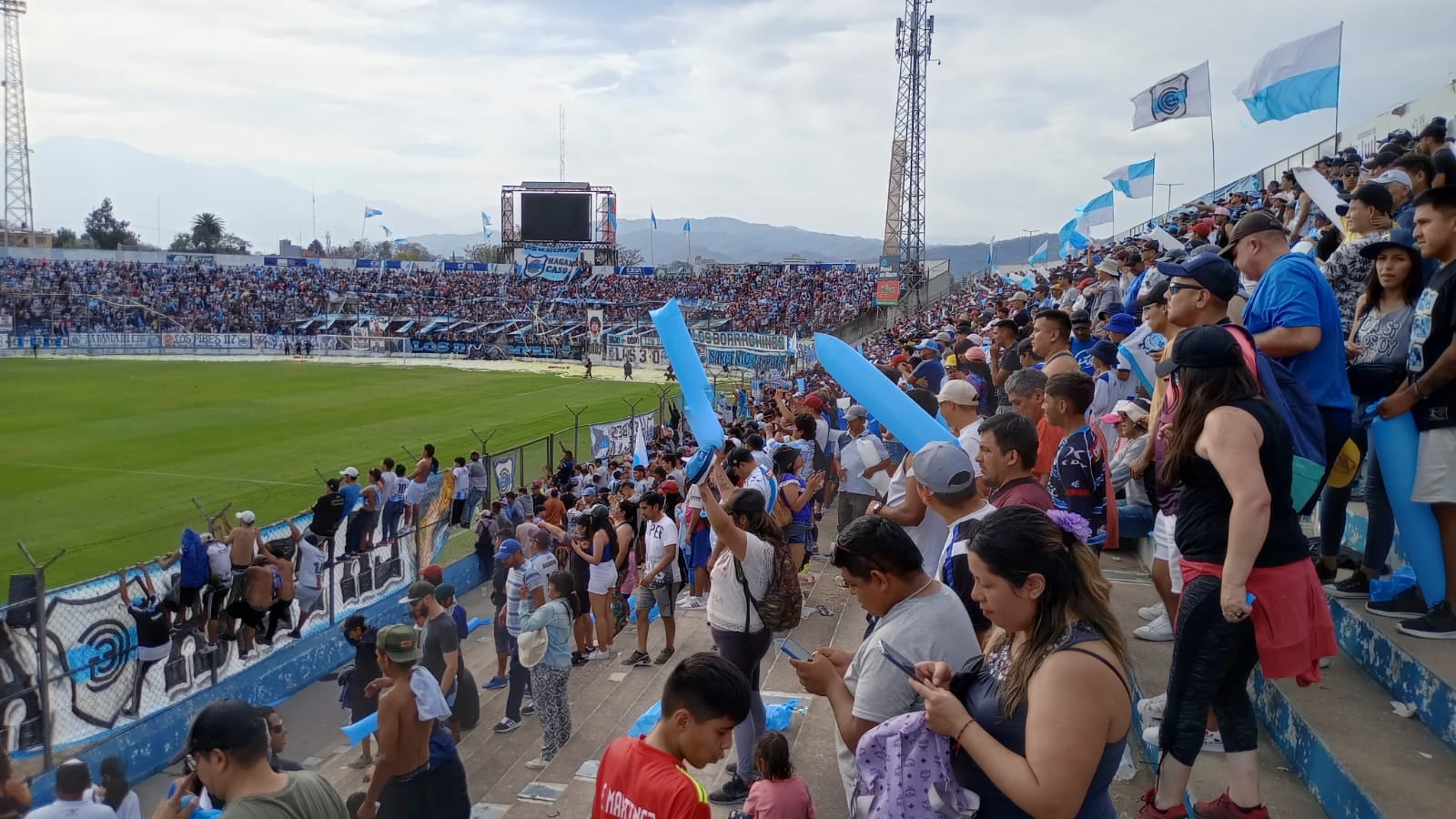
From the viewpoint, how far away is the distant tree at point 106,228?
3551 inches

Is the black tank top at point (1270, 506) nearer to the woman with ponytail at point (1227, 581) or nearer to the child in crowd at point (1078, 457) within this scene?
the woman with ponytail at point (1227, 581)

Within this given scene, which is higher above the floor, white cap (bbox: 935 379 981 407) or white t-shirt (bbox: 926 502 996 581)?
white cap (bbox: 935 379 981 407)

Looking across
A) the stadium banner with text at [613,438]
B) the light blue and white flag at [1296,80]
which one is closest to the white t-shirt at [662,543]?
the stadium banner with text at [613,438]

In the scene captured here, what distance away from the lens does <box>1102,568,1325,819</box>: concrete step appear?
3490 millimetres

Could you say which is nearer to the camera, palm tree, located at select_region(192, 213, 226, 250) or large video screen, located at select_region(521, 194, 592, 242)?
large video screen, located at select_region(521, 194, 592, 242)

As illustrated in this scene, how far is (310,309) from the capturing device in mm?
60844

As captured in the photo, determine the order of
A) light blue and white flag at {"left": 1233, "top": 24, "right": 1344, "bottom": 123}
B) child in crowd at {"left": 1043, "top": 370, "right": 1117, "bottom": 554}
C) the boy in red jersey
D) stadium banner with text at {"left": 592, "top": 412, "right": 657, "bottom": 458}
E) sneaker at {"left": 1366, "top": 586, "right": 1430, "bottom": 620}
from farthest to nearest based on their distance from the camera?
1. stadium banner with text at {"left": 592, "top": 412, "right": 657, "bottom": 458}
2. light blue and white flag at {"left": 1233, "top": 24, "right": 1344, "bottom": 123}
3. sneaker at {"left": 1366, "top": 586, "right": 1430, "bottom": 620}
4. child in crowd at {"left": 1043, "top": 370, "right": 1117, "bottom": 554}
5. the boy in red jersey

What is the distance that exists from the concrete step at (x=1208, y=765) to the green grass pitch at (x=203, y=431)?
11789 millimetres

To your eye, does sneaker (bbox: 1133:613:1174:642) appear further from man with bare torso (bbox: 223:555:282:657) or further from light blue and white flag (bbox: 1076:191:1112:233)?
light blue and white flag (bbox: 1076:191:1112:233)

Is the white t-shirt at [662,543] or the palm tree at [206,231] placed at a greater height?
the palm tree at [206,231]

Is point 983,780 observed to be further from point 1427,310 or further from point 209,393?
point 209,393

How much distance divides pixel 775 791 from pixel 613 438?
15404mm

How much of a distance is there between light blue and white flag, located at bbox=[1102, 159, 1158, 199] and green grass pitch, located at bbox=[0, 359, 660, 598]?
15.0 m

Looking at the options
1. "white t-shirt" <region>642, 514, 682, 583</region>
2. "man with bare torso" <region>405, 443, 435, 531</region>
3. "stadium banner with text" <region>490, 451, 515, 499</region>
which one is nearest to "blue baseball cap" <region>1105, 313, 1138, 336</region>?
"white t-shirt" <region>642, 514, 682, 583</region>
